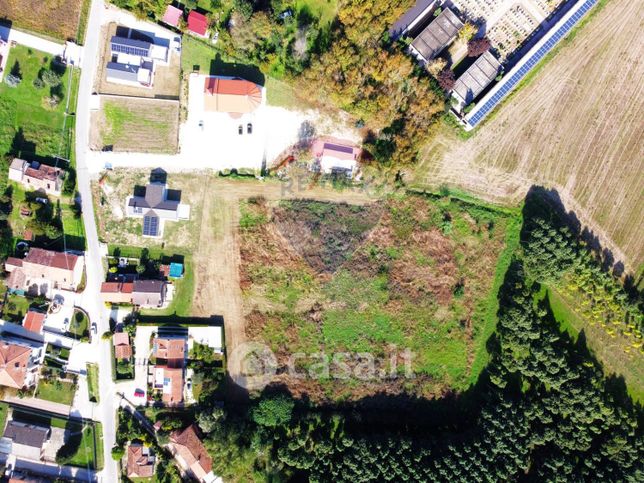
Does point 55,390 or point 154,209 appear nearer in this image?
point 154,209

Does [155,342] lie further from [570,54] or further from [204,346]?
[570,54]

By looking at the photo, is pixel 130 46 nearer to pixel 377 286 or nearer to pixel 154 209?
pixel 154 209

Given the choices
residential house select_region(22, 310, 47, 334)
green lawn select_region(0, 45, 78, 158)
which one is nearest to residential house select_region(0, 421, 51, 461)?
residential house select_region(22, 310, 47, 334)

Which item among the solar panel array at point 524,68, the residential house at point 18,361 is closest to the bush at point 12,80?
the residential house at point 18,361

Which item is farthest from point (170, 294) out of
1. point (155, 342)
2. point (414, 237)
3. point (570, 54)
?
point (570, 54)

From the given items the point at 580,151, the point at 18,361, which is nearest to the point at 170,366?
the point at 18,361

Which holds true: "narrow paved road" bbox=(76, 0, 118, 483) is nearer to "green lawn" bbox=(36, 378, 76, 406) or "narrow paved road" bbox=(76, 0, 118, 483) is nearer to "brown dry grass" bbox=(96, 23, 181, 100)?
"brown dry grass" bbox=(96, 23, 181, 100)
